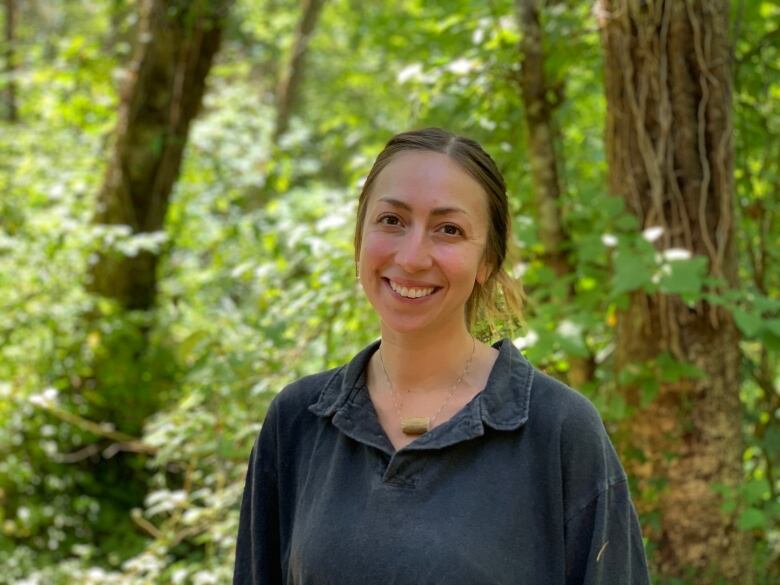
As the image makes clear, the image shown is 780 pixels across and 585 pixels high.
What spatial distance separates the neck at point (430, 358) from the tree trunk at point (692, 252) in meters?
1.61

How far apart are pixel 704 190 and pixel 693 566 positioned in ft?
3.77

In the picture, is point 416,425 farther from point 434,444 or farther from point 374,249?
point 374,249

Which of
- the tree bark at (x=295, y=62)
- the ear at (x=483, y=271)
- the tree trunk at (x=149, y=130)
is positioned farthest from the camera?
the tree bark at (x=295, y=62)

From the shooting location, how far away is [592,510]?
1510mm

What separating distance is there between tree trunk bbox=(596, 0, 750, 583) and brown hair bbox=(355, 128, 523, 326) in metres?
1.43

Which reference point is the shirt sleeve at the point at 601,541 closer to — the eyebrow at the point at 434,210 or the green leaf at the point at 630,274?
the eyebrow at the point at 434,210

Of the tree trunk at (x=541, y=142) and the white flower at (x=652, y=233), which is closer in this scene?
the white flower at (x=652, y=233)

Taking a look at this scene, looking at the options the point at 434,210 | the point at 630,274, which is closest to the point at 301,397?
the point at 434,210

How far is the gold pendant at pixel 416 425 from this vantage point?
1613 mm

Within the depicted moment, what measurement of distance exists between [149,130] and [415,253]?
216 inches

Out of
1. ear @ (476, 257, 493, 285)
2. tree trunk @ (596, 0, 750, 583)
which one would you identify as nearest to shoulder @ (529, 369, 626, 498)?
ear @ (476, 257, 493, 285)

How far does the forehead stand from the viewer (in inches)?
65.0

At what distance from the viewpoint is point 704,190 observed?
10.3 ft

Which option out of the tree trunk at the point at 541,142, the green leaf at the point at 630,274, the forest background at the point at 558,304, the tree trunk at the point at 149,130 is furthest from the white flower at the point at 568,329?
the tree trunk at the point at 149,130
